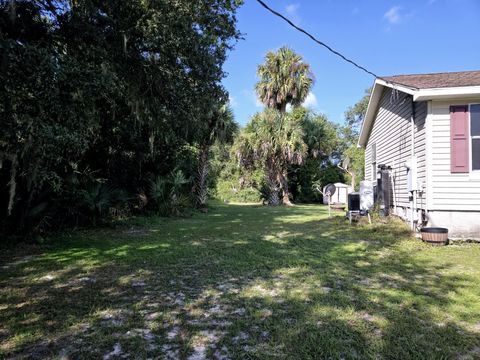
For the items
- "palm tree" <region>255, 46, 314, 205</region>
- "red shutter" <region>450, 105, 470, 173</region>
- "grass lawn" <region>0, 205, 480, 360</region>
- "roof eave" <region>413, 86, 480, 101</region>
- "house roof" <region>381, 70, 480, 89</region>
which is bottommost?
"grass lawn" <region>0, 205, 480, 360</region>

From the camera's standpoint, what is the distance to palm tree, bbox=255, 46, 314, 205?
20.9m

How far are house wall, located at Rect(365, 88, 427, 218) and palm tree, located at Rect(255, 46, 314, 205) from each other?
944 centimetres

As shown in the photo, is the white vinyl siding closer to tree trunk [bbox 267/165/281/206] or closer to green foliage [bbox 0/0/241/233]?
green foliage [bbox 0/0/241/233]

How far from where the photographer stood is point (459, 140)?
711cm

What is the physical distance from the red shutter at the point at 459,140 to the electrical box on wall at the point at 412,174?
83 centimetres

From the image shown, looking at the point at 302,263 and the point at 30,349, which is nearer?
the point at 30,349

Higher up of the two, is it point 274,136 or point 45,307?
point 274,136

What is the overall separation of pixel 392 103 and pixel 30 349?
10.1 meters

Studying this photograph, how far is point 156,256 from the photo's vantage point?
5.69 metres

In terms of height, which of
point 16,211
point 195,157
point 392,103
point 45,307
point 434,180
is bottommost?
point 45,307

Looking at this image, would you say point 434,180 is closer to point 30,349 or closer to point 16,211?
point 30,349

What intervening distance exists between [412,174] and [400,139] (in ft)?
5.68

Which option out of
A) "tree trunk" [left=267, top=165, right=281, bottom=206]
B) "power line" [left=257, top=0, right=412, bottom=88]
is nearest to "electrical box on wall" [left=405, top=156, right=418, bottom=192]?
"power line" [left=257, top=0, right=412, bottom=88]

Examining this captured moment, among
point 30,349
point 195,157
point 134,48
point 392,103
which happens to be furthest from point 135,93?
point 195,157
